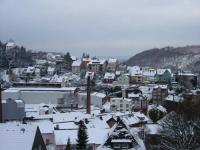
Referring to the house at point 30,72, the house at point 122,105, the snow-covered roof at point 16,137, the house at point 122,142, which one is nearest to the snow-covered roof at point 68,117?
the house at point 122,105

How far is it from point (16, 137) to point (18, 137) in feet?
0.28

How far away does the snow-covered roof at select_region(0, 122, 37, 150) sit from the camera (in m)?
18.7

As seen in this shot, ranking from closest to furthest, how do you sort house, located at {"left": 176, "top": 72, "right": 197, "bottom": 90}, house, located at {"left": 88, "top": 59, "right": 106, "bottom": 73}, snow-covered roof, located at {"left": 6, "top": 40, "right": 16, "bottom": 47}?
house, located at {"left": 176, "top": 72, "right": 197, "bottom": 90}, house, located at {"left": 88, "top": 59, "right": 106, "bottom": 73}, snow-covered roof, located at {"left": 6, "top": 40, "right": 16, "bottom": 47}

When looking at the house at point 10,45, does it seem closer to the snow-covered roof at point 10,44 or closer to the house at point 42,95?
the snow-covered roof at point 10,44

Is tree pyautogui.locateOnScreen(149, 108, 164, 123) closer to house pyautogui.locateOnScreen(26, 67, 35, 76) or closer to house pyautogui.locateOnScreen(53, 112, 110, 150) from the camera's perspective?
house pyautogui.locateOnScreen(53, 112, 110, 150)

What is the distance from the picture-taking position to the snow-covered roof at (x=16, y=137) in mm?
18656

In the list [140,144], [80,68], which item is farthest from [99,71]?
[140,144]

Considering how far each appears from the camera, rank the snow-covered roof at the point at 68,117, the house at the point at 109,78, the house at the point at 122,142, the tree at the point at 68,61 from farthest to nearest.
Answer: the tree at the point at 68,61
the house at the point at 109,78
the snow-covered roof at the point at 68,117
the house at the point at 122,142

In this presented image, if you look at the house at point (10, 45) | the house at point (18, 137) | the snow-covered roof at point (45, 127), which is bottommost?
the snow-covered roof at point (45, 127)

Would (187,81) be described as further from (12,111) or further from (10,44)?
(10,44)

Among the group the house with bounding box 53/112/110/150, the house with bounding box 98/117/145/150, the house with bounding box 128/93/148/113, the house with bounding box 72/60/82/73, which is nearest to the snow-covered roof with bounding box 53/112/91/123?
the house with bounding box 53/112/110/150

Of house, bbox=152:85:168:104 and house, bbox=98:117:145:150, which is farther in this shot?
house, bbox=152:85:168:104

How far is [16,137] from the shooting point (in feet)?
62.8

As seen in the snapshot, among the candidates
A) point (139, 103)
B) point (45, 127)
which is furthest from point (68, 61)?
point (45, 127)
